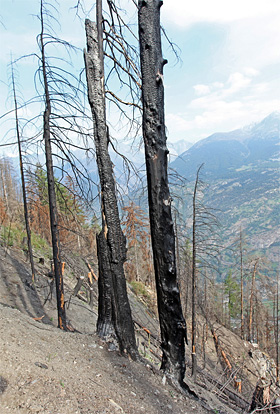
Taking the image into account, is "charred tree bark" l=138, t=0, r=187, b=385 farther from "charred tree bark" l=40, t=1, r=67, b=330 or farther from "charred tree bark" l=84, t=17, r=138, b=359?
"charred tree bark" l=40, t=1, r=67, b=330

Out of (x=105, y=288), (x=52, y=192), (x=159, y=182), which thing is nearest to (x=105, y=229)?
(x=105, y=288)

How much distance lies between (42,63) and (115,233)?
478 cm

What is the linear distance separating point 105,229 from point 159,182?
3.86 ft

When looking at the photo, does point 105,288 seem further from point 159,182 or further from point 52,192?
point 52,192

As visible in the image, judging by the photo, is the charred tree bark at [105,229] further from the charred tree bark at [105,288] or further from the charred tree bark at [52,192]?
the charred tree bark at [52,192]

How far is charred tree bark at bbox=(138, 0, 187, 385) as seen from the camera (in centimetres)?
417

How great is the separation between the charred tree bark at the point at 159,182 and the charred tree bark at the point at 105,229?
67cm

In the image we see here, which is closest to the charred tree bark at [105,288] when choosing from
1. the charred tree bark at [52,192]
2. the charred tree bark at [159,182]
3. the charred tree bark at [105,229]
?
the charred tree bark at [105,229]

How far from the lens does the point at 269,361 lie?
941 inches

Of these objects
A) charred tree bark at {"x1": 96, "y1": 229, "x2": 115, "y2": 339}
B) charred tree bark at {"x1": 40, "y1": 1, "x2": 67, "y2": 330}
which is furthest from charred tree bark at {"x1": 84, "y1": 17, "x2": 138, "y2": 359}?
charred tree bark at {"x1": 40, "y1": 1, "x2": 67, "y2": 330}

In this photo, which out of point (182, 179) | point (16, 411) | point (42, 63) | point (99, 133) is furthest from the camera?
point (42, 63)

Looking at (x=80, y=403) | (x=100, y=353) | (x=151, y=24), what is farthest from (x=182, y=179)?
(x=80, y=403)

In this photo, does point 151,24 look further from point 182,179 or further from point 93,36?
point 182,179

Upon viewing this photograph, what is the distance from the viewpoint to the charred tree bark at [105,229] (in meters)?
4.46
